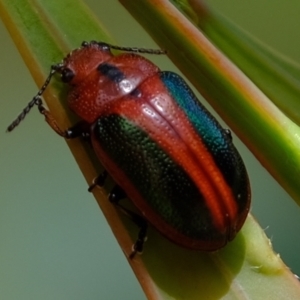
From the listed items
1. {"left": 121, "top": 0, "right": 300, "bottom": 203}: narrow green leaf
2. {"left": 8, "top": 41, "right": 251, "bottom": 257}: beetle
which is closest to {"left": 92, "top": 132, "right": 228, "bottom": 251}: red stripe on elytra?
{"left": 8, "top": 41, "right": 251, "bottom": 257}: beetle

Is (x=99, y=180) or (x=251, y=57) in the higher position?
(x=251, y=57)

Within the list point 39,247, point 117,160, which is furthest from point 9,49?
point 117,160

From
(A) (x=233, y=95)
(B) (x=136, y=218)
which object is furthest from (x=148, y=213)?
(A) (x=233, y=95)

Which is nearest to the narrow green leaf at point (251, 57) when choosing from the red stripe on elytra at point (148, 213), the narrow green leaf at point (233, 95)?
the narrow green leaf at point (233, 95)

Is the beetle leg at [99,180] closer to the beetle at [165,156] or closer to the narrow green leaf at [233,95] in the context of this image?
the beetle at [165,156]

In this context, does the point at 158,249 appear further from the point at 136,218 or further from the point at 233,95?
the point at 233,95

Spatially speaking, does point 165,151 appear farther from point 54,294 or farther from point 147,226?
point 54,294

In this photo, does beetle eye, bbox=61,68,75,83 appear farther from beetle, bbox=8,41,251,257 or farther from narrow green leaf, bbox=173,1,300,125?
narrow green leaf, bbox=173,1,300,125
